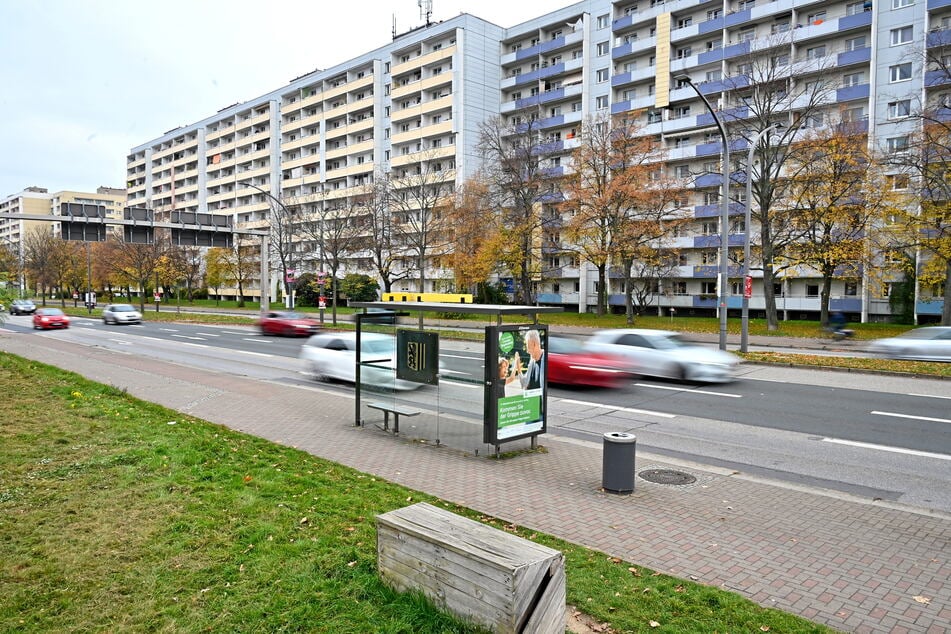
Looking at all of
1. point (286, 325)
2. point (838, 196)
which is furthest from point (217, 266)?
point (838, 196)

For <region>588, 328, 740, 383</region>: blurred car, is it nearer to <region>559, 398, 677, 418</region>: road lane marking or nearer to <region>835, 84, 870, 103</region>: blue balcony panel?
<region>559, 398, 677, 418</region>: road lane marking

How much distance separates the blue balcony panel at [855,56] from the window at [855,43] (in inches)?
44.3

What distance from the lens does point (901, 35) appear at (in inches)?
1668

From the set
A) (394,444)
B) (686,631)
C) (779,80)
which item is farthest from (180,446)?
(779,80)

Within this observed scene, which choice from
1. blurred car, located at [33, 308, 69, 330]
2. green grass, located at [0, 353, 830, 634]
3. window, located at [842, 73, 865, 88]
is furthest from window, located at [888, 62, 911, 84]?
blurred car, located at [33, 308, 69, 330]

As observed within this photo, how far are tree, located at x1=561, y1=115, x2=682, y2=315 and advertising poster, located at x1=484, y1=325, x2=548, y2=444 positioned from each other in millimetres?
27739

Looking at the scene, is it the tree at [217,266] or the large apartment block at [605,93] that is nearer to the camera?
the large apartment block at [605,93]

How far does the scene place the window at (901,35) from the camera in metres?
42.1

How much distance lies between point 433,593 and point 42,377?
15.2 meters

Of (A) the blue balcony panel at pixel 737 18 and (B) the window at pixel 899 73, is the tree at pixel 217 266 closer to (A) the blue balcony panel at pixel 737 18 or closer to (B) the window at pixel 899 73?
(A) the blue balcony panel at pixel 737 18

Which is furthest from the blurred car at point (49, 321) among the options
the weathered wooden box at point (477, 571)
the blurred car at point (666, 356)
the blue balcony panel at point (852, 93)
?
the blue balcony panel at point (852, 93)

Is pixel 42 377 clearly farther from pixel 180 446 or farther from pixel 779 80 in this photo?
pixel 779 80

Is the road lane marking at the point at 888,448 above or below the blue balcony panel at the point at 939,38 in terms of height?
below

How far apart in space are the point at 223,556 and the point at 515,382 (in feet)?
15.3
